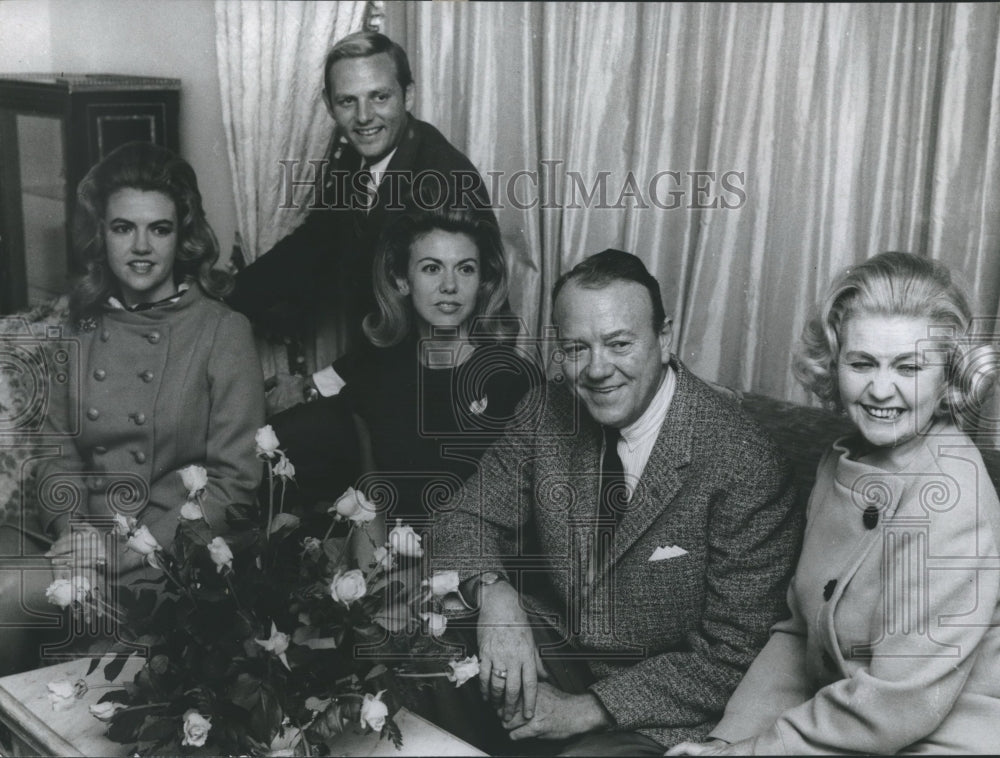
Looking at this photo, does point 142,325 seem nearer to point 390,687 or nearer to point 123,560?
point 123,560

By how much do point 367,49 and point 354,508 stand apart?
127 cm

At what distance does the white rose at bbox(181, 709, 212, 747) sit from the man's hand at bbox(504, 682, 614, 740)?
1.57ft

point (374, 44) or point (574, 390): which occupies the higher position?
point (374, 44)

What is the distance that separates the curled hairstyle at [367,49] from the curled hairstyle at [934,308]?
1322mm

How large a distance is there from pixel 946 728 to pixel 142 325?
1.64 m

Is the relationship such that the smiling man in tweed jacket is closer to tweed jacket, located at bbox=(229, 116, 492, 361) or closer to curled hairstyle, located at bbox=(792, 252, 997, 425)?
curled hairstyle, located at bbox=(792, 252, 997, 425)

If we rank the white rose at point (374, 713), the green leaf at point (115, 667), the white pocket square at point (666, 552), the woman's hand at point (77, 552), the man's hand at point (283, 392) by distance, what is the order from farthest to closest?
the man's hand at point (283, 392) < the woman's hand at point (77, 552) < the white pocket square at point (666, 552) < the green leaf at point (115, 667) < the white rose at point (374, 713)

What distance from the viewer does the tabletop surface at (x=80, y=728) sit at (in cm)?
148

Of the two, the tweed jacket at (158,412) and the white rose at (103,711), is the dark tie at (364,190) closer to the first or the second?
the tweed jacket at (158,412)

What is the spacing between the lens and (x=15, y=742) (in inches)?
65.1

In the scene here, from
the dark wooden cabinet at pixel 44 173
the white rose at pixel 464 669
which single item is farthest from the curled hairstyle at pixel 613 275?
the dark wooden cabinet at pixel 44 173

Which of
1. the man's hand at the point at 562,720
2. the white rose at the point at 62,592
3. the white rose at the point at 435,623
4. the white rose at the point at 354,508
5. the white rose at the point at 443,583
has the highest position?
the white rose at the point at 354,508

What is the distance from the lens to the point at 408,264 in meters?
2.22

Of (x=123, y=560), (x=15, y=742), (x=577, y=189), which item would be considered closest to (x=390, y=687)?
(x=15, y=742)
